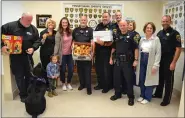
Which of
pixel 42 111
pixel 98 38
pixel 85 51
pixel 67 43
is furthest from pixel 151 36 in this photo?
pixel 42 111

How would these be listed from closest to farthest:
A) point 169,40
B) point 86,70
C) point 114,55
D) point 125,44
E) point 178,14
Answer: point 169,40
point 125,44
point 114,55
point 86,70
point 178,14

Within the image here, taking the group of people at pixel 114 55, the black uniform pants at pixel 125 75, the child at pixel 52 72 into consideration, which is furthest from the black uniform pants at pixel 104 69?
the child at pixel 52 72

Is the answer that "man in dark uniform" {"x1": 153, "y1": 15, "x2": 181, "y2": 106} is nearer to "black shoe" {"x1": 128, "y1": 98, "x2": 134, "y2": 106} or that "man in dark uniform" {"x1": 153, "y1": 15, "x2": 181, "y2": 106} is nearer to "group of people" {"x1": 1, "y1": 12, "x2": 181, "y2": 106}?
"group of people" {"x1": 1, "y1": 12, "x2": 181, "y2": 106}

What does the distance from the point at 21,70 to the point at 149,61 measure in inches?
74.1

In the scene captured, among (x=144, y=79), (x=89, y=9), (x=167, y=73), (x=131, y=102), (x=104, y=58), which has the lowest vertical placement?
(x=131, y=102)

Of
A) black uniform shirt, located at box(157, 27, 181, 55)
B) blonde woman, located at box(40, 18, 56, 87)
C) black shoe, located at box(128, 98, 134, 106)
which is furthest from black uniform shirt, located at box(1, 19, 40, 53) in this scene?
black uniform shirt, located at box(157, 27, 181, 55)

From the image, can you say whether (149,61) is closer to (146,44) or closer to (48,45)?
(146,44)

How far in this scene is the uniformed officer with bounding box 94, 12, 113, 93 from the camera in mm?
2887

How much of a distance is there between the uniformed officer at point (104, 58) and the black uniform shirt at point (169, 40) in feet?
2.62

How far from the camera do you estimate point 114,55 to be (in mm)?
2742

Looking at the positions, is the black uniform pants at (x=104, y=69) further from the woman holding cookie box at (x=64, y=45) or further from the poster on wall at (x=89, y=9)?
the poster on wall at (x=89, y=9)

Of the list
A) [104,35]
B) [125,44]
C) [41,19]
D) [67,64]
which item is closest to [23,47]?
[67,64]

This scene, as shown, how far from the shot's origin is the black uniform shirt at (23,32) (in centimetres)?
247

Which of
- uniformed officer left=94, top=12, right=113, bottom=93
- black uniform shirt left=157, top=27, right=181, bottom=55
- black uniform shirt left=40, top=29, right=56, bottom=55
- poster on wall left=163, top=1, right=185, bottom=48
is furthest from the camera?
poster on wall left=163, top=1, right=185, bottom=48
